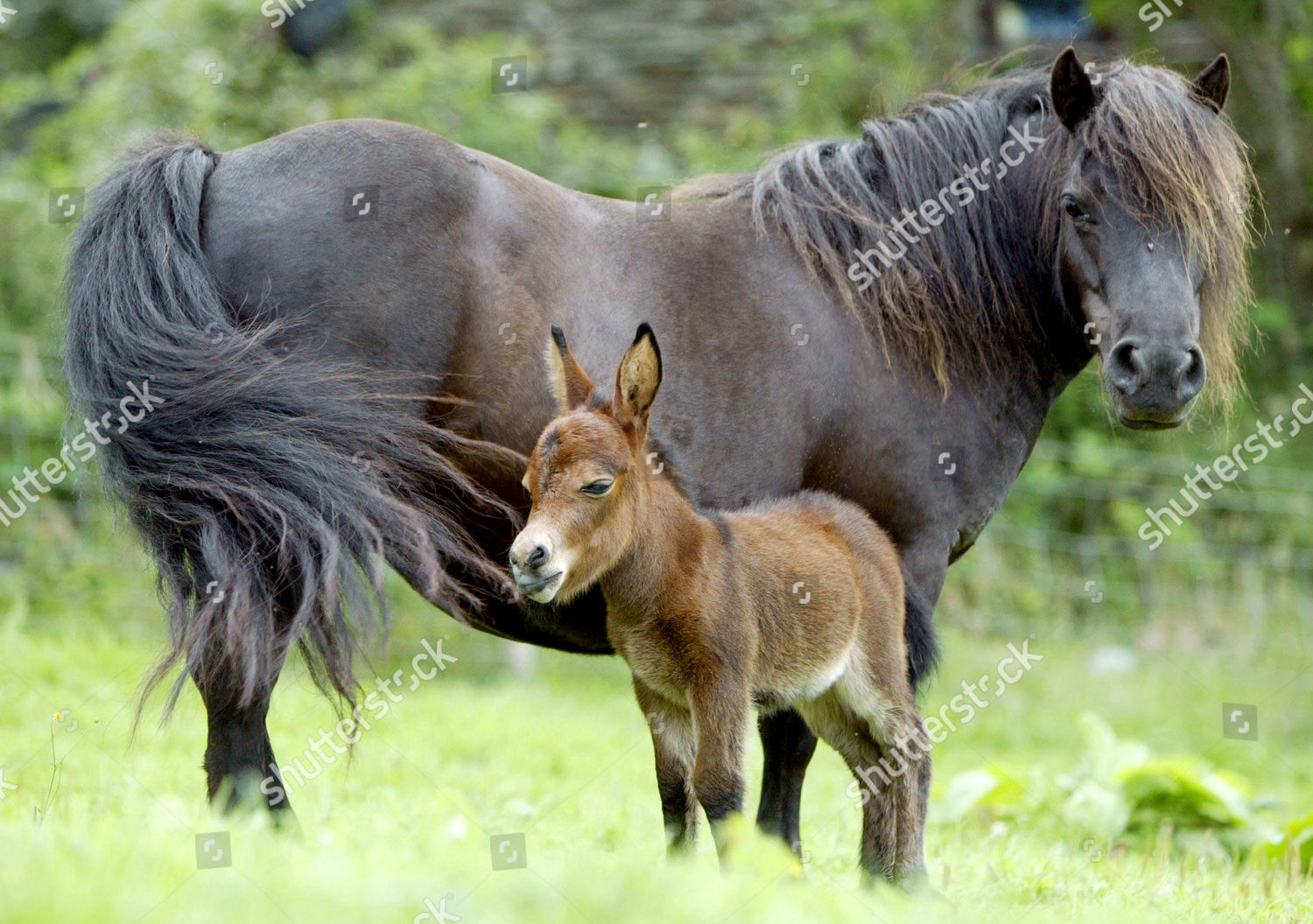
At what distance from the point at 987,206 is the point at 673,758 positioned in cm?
228

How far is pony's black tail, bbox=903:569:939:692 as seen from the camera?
4.46 metres

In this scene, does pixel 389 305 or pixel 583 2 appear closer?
pixel 389 305

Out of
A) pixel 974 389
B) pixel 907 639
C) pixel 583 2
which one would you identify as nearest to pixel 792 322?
pixel 974 389

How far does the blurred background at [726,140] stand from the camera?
31.1 feet

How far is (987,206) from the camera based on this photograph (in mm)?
4699

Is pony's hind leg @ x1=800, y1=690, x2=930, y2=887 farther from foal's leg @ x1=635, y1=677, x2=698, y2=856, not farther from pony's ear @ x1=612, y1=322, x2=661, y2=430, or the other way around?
pony's ear @ x1=612, y1=322, x2=661, y2=430

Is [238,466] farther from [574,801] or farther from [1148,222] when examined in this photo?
[1148,222]

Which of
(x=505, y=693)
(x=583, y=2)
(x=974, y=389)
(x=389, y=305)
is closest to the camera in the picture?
(x=389, y=305)

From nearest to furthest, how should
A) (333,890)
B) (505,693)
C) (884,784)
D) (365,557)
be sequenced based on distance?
(333,890) < (365,557) < (884,784) < (505,693)

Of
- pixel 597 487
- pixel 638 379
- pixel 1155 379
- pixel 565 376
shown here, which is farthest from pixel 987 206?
pixel 597 487

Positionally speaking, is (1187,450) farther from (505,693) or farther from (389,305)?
(389,305)

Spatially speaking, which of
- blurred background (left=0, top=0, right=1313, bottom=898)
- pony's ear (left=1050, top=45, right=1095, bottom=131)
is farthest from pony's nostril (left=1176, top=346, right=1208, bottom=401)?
blurred background (left=0, top=0, right=1313, bottom=898)

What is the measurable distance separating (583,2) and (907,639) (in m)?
11.9

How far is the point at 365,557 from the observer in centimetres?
364
